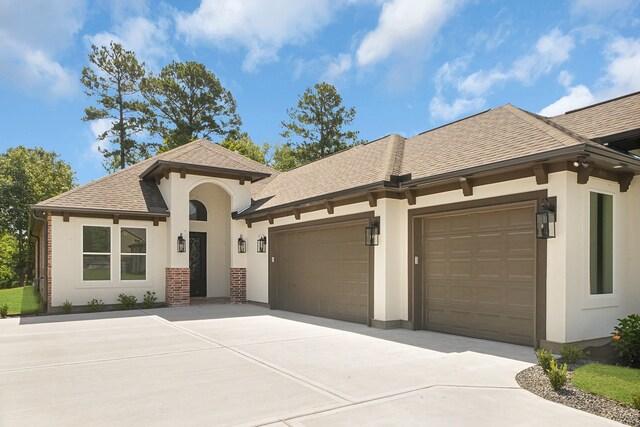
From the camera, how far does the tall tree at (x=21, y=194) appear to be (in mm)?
32000

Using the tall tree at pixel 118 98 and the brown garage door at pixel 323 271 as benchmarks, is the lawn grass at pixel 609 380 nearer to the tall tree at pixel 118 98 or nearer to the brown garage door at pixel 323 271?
the brown garage door at pixel 323 271

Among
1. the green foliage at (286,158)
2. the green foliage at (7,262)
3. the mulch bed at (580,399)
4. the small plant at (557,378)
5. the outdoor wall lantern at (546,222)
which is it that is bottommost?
the green foliage at (7,262)

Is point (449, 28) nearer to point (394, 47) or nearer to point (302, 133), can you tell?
point (394, 47)

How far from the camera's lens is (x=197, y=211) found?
16.9 meters

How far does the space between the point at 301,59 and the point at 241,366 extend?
24.9m

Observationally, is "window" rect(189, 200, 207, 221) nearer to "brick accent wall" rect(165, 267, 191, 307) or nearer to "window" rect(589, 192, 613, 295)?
"brick accent wall" rect(165, 267, 191, 307)

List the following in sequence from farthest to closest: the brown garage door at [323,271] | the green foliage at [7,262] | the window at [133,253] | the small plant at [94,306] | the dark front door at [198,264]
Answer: the green foliage at [7,262], the dark front door at [198,264], the window at [133,253], the small plant at [94,306], the brown garage door at [323,271]

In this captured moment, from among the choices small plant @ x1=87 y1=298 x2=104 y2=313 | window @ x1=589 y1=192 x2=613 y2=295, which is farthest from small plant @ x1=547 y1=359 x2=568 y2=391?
small plant @ x1=87 y1=298 x2=104 y2=313

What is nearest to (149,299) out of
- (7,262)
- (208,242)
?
(208,242)

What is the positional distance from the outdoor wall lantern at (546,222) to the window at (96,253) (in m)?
12.9

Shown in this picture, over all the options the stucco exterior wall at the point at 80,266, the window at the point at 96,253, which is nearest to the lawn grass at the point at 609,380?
the stucco exterior wall at the point at 80,266

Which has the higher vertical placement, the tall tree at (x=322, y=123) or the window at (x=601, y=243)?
the tall tree at (x=322, y=123)

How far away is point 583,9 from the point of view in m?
12.0

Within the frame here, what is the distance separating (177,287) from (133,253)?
6.34 ft
